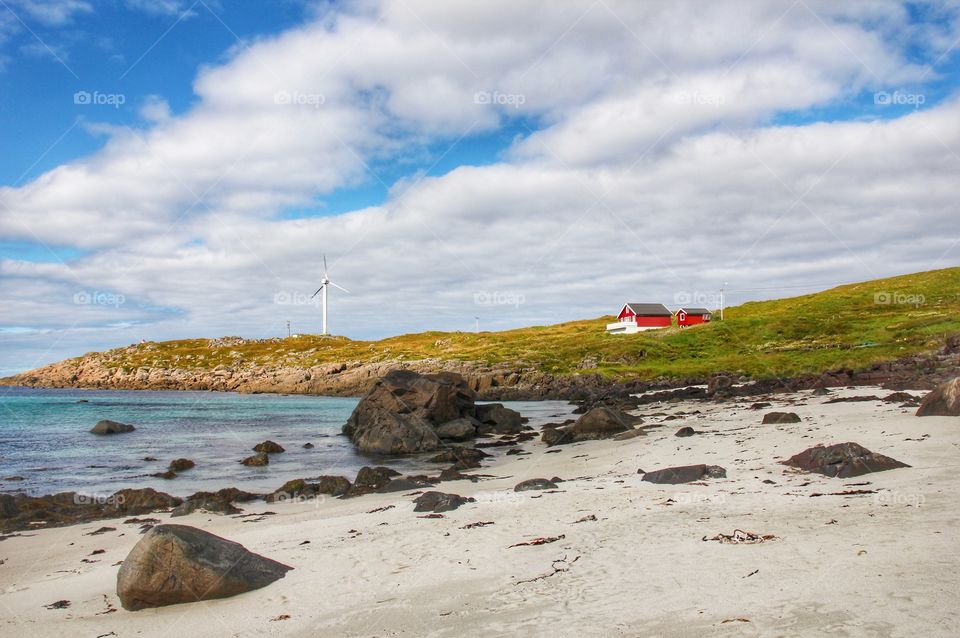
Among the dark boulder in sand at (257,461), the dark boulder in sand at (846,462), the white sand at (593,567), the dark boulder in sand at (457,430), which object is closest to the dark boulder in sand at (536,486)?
the white sand at (593,567)

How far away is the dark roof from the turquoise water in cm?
6560

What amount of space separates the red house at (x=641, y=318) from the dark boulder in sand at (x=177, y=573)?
116862 millimetres

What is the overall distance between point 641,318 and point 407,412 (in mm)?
91658

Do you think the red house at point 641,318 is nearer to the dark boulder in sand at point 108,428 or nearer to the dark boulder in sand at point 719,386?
the dark boulder in sand at point 719,386

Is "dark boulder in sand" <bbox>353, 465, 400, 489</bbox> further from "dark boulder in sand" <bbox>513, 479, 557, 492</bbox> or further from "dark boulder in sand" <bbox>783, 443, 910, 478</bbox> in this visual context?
"dark boulder in sand" <bbox>783, 443, 910, 478</bbox>

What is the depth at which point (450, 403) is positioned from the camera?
140 ft

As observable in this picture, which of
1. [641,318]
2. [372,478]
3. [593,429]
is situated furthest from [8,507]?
[641,318]

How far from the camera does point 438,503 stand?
1645 centimetres

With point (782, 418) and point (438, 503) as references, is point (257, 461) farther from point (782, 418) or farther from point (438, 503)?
point (782, 418)

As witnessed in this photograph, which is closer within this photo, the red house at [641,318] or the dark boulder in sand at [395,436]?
the dark boulder in sand at [395,436]

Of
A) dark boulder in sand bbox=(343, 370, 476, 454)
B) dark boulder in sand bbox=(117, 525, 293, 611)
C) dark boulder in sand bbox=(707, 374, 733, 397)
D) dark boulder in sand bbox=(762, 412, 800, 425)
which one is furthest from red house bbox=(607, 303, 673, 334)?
dark boulder in sand bbox=(117, 525, 293, 611)

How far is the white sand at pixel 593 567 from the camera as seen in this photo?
7.94 meters

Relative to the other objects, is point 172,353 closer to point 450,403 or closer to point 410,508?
point 450,403

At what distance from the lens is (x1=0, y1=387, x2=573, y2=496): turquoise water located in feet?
87.7
